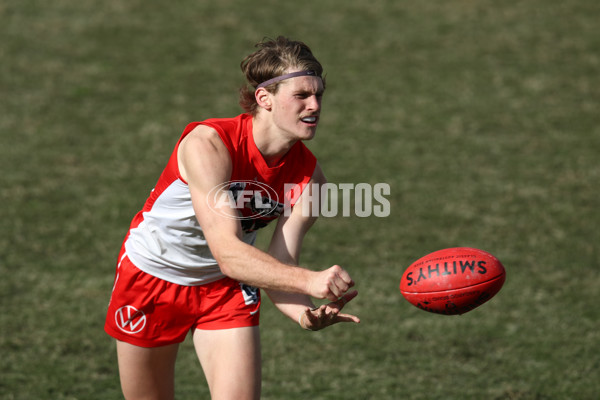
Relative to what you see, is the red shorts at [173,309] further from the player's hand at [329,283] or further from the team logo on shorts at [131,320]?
the player's hand at [329,283]

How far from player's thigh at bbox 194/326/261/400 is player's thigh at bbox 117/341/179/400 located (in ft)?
0.85

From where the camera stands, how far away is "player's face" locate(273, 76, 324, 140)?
3776 mm

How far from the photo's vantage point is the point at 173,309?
4152 millimetres

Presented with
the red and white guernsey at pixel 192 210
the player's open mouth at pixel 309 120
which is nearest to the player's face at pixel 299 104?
the player's open mouth at pixel 309 120

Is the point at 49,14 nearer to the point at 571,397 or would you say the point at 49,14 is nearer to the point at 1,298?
the point at 1,298

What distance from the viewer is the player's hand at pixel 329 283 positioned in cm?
321

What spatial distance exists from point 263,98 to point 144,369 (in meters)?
1.60

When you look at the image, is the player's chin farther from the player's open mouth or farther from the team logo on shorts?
the team logo on shorts

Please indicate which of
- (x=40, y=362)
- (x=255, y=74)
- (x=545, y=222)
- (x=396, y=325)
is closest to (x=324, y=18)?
(x=545, y=222)

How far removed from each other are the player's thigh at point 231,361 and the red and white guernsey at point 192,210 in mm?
324

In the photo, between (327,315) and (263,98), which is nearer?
(327,315)

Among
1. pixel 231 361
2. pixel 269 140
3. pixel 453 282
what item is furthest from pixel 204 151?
pixel 453 282

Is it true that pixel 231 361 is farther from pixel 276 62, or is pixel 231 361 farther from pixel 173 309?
pixel 276 62

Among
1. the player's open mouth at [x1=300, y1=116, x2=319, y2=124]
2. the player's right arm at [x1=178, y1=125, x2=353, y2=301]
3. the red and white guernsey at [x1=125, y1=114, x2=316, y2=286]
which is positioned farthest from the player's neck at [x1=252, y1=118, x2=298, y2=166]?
the player's right arm at [x1=178, y1=125, x2=353, y2=301]
